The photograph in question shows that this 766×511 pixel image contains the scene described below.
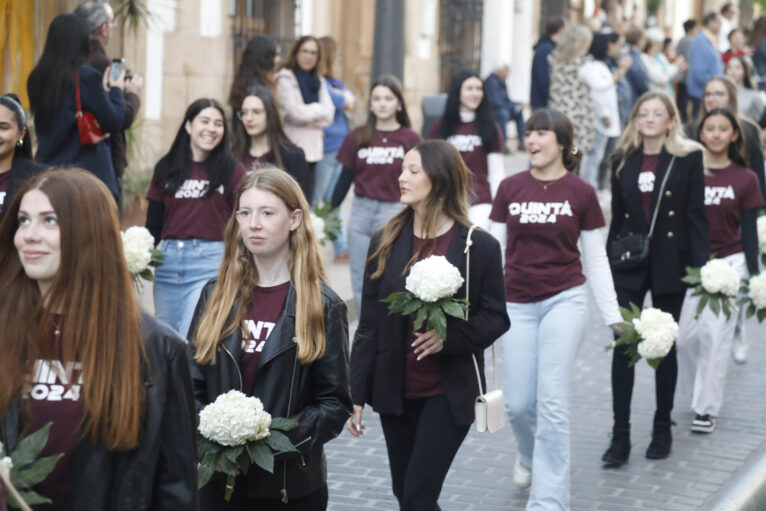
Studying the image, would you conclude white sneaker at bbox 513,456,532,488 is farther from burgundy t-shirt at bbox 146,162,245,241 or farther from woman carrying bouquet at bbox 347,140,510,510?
burgundy t-shirt at bbox 146,162,245,241

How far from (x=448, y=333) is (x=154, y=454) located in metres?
2.24

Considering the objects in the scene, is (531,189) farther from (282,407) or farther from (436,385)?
(282,407)

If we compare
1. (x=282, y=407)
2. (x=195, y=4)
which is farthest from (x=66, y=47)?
(x=195, y=4)

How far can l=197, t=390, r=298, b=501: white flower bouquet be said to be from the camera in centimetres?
399

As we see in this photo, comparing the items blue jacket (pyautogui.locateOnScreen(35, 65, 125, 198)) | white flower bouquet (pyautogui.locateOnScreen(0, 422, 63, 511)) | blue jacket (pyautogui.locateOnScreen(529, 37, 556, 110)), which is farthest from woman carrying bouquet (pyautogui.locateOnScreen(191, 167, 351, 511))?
blue jacket (pyautogui.locateOnScreen(529, 37, 556, 110))

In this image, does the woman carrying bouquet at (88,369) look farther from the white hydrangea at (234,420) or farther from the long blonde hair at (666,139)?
the long blonde hair at (666,139)

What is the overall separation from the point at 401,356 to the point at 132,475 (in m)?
2.30

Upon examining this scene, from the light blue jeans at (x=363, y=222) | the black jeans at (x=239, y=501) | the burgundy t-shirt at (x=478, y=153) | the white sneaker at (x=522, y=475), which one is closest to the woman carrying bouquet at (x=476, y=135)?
the burgundy t-shirt at (x=478, y=153)

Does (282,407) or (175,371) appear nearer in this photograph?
(175,371)

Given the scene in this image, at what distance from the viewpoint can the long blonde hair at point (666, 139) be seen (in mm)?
7488

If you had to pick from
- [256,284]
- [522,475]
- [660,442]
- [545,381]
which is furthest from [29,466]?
[660,442]

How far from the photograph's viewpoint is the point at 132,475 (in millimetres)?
3146

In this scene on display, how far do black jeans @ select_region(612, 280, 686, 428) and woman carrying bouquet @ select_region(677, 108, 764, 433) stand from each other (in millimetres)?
368

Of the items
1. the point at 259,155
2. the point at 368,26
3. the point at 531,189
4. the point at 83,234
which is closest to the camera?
the point at 83,234
